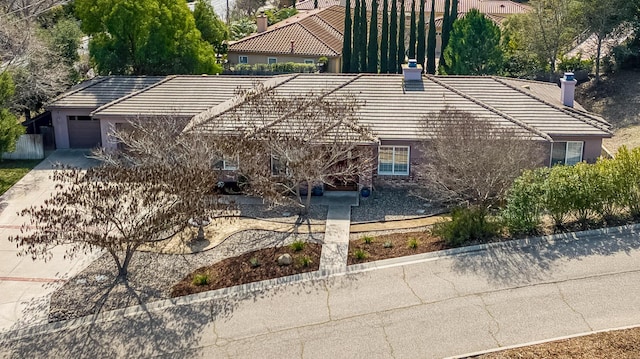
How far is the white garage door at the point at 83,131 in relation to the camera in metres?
33.3

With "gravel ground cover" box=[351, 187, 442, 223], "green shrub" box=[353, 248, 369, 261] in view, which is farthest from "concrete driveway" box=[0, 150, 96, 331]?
"gravel ground cover" box=[351, 187, 442, 223]

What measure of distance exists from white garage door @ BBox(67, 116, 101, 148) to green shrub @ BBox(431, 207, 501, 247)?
19023 millimetres

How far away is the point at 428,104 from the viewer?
29.4 metres

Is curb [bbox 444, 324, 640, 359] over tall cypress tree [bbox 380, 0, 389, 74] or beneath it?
beneath

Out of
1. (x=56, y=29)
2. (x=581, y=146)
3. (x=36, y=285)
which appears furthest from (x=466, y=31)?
(x=36, y=285)

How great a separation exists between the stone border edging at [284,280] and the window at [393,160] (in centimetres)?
761

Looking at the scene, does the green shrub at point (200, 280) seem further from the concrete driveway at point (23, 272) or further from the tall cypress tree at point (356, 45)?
the tall cypress tree at point (356, 45)

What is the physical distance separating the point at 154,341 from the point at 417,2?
60.9m

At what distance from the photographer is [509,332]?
647 inches

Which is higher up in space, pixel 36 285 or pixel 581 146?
pixel 581 146

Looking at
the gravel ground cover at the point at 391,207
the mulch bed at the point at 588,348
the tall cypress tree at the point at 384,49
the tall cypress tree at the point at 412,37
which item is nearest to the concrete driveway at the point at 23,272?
the gravel ground cover at the point at 391,207

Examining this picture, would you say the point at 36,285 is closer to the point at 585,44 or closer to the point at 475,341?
the point at 475,341

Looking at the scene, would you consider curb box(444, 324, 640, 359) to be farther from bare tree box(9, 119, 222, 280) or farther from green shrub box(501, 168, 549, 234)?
bare tree box(9, 119, 222, 280)

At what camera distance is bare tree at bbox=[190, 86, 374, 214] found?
2316 cm
